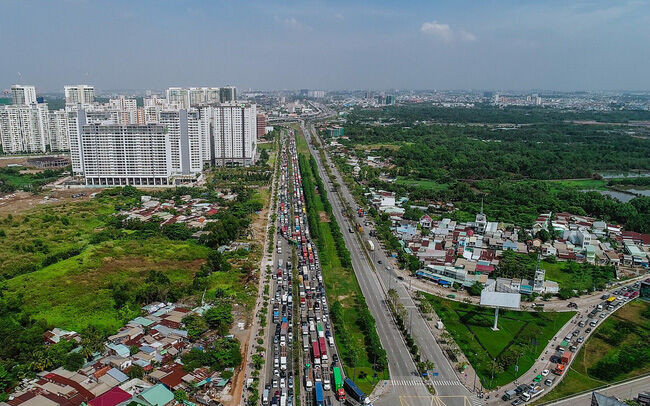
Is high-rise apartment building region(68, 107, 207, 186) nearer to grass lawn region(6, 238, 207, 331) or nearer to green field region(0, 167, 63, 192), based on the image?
green field region(0, 167, 63, 192)

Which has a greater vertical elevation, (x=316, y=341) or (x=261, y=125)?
(x=261, y=125)

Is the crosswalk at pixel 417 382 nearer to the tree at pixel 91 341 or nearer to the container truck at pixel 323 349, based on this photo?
the container truck at pixel 323 349

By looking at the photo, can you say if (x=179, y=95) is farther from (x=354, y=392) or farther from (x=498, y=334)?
(x=354, y=392)

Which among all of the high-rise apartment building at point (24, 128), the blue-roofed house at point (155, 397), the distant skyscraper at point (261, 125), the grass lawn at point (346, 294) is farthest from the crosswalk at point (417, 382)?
the distant skyscraper at point (261, 125)

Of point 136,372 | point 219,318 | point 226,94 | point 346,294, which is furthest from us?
point 226,94

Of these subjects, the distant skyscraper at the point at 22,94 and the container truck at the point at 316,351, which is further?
the distant skyscraper at the point at 22,94

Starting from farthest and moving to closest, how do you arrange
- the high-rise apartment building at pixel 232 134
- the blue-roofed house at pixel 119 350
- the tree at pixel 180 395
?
the high-rise apartment building at pixel 232 134
the blue-roofed house at pixel 119 350
the tree at pixel 180 395

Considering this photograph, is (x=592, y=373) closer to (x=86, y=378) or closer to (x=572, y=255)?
(x=572, y=255)

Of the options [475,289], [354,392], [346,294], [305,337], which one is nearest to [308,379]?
[354,392]
